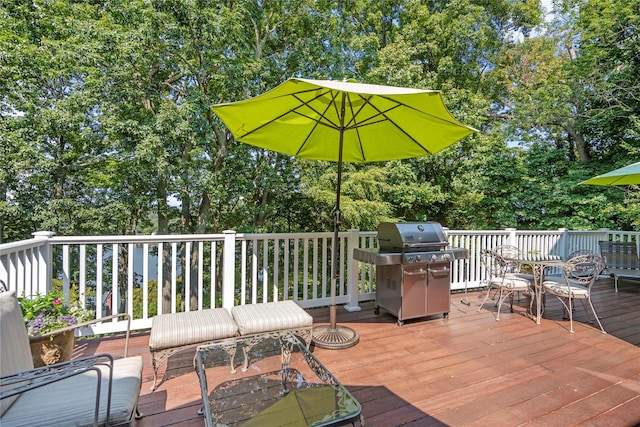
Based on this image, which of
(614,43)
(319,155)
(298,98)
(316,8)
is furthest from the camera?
(316,8)

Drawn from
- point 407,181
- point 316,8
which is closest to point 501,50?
point 407,181

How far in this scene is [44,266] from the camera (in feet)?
9.34

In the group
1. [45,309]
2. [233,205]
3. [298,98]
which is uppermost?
[298,98]

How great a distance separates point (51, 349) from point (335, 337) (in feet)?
7.26

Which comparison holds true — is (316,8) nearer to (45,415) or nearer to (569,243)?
(569,243)

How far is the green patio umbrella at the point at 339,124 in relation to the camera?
2.37 meters

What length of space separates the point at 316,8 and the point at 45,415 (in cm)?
1088

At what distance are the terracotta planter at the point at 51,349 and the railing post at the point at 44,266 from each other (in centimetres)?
80

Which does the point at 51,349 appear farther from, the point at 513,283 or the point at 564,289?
the point at 564,289

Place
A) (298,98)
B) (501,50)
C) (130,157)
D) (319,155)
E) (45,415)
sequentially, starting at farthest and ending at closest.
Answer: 1. (501,50)
2. (130,157)
3. (319,155)
4. (298,98)
5. (45,415)

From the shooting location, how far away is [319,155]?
3785mm

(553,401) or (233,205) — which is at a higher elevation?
(233,205)

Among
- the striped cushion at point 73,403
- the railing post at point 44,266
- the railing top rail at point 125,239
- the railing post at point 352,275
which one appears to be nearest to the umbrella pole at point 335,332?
the railing post at point 352,275

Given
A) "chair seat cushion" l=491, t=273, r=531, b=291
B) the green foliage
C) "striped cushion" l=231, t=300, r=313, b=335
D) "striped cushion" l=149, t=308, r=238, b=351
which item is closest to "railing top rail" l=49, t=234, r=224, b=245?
the green foliage
